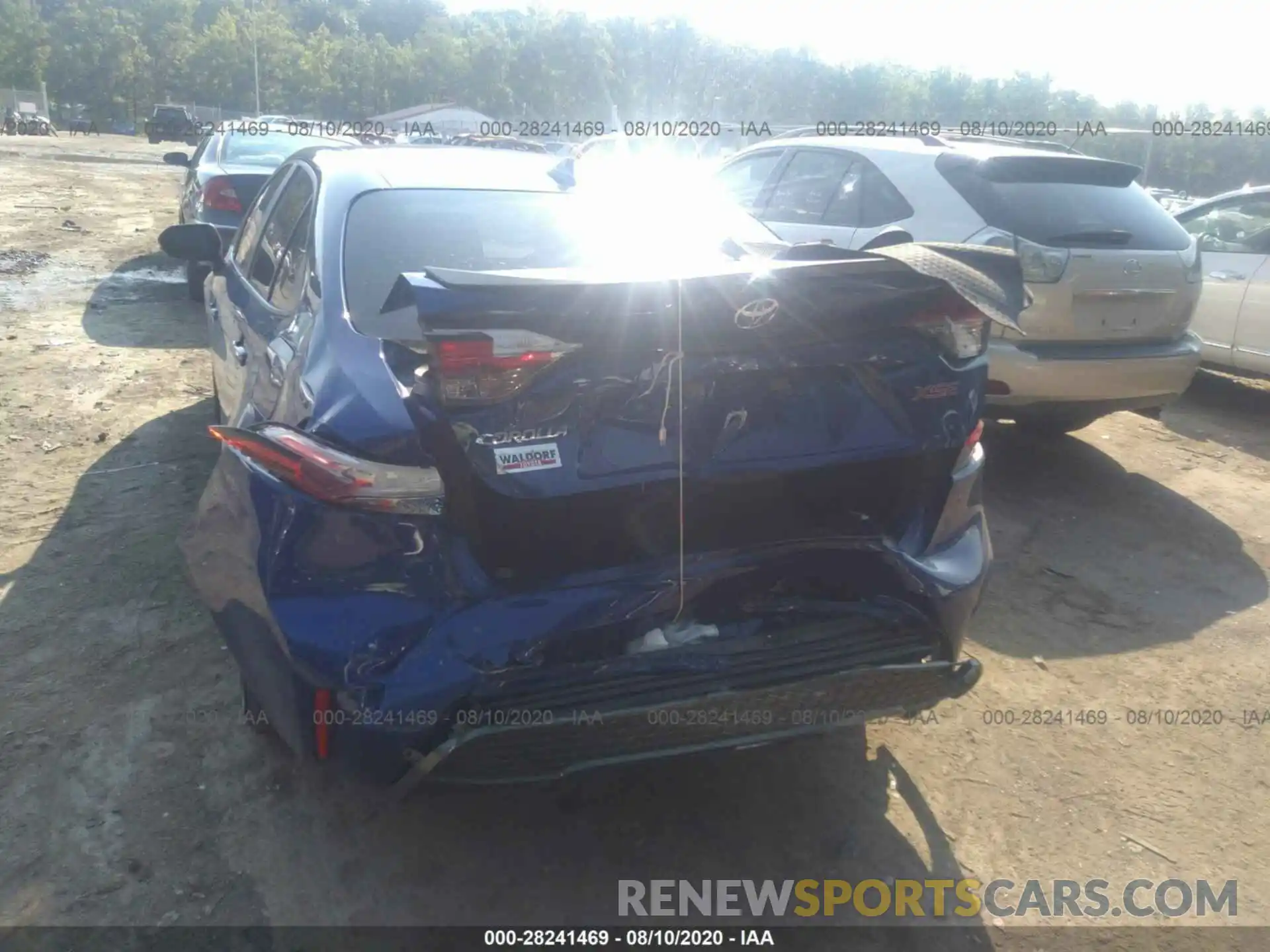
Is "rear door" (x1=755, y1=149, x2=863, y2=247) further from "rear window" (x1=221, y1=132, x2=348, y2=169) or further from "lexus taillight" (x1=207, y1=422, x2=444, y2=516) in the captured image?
"rear window" (x1=221, y1=132, x2=348, y2=169)

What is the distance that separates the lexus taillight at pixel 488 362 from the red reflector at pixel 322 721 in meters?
0.70

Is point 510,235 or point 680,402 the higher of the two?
point 510,235

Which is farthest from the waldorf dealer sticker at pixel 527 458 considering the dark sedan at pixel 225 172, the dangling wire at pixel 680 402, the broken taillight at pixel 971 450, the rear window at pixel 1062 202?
the dark sedan at pixel 225 172

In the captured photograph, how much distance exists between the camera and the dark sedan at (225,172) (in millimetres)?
7930

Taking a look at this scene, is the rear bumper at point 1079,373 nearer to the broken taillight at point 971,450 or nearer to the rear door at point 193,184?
the broken taillight at point 971,450

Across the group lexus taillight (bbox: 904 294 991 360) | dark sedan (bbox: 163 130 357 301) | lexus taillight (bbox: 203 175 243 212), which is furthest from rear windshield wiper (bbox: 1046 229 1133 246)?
lexus taillight (bbox: 203 175 243 212)

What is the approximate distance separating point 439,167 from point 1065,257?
3.16 meters

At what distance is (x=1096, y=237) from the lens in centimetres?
519

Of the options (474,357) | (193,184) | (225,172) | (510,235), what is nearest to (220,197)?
(225,172)

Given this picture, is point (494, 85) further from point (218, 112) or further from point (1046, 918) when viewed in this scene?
point (1046, 918)

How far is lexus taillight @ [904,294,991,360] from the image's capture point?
254 centimetres

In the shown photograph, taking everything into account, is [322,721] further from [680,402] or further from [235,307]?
[235,307]

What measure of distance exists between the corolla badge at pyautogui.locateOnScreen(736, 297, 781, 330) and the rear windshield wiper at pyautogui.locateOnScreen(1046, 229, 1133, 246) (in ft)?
11.0

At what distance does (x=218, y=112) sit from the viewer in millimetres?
59312
